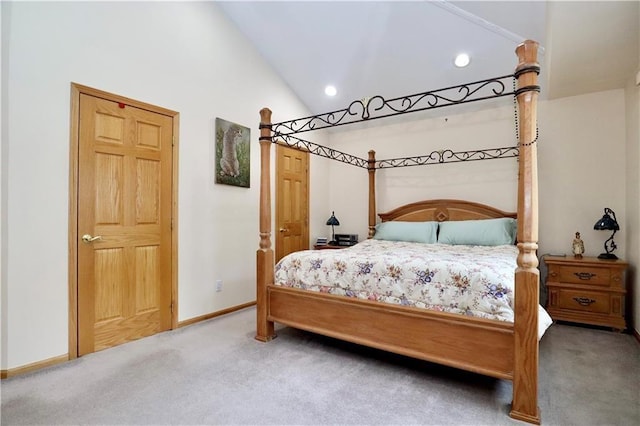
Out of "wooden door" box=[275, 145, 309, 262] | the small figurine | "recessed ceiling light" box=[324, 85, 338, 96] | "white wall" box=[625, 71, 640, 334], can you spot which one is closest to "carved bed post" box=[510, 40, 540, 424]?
"white wall" box=[625, 71, 640, 334]

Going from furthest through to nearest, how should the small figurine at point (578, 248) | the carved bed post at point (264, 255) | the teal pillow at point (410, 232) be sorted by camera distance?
1. the teal pillow at point (410, 232)
2. the small figurine at point (578, 248)
3. the carved bed post at point (264, 255)

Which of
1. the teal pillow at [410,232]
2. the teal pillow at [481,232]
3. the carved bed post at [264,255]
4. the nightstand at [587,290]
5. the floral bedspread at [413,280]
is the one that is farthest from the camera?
the teal pillow at [410,232]

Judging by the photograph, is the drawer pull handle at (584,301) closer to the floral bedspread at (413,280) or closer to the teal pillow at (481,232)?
the teal pillow at (481,232)

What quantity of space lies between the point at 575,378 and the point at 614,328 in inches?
54.2

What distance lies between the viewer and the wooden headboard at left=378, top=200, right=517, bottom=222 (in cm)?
395

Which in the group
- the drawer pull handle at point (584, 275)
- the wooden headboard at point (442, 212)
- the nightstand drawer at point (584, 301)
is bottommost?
the nightstand drawer at point (584, 301)

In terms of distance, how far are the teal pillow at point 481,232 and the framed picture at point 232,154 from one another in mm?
2485

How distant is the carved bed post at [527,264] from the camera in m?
1.71

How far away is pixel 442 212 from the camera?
4.18 m

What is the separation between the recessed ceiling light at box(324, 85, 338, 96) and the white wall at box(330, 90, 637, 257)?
2.58 feet

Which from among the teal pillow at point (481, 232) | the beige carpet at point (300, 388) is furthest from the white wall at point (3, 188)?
the teal pillow at point (481, 232)

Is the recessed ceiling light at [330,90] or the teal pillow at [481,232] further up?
the recessed ceiling light at [330,90]

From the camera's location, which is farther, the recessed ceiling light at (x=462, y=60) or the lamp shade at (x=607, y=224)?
the recessed ceiling light at (x=462, y=60)

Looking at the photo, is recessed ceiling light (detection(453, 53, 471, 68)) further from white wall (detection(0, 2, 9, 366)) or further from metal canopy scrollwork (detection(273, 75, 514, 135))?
white wall (detection(0, 2, 9, 366))
